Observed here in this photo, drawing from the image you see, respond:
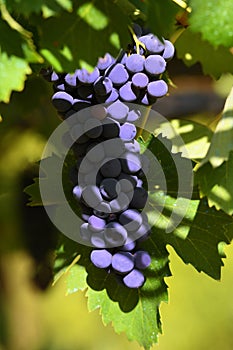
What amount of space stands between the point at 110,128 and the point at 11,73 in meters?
0.16

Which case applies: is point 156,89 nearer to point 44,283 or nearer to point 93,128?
point 93,128

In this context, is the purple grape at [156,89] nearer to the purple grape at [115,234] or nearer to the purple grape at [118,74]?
the purple grape at [118,74]

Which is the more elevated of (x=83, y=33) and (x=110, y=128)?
(x=83, y=33)

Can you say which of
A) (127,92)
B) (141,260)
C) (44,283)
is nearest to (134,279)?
(141,260)

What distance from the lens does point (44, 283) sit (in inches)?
54.5

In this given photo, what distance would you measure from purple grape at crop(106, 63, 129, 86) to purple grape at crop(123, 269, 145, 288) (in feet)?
0.77

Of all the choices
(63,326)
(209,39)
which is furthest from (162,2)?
(63,326)

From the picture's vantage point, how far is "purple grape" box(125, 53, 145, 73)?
77cm

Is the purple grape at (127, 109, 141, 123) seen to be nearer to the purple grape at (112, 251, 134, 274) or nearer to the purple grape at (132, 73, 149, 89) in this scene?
the purple grape at (132, 73, 149, 89)

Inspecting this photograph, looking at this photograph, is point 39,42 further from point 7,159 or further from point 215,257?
point 7,159

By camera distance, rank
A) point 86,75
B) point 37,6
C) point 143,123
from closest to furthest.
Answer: point 37,6, point 86,75, point 143,123

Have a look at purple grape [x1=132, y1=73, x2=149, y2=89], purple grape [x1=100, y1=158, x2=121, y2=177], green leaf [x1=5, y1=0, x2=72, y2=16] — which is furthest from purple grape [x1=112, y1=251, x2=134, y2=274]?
green leaf [x1=5, y1=0, x2=72, y2=16]

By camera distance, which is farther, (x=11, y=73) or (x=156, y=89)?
(x=156, y=89)

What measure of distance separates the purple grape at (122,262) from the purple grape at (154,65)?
223 mm
